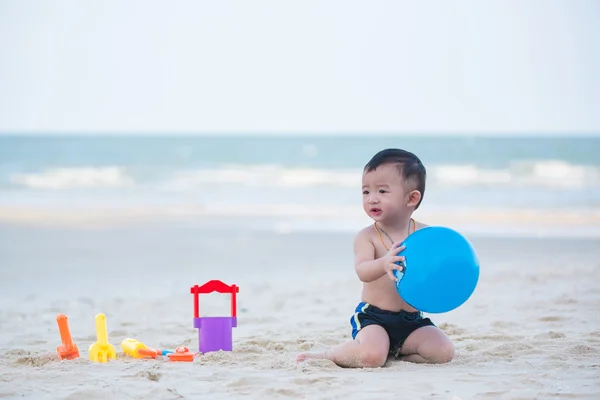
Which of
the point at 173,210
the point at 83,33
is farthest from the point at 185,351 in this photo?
the point at 83,33

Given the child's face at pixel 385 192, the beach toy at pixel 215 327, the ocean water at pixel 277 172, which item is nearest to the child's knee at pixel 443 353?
the child's face at pixel 385 192

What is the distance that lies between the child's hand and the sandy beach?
49cm

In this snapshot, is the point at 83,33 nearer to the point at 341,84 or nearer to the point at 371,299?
the point at 341,84

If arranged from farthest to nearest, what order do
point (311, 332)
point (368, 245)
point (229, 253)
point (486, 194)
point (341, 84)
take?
point (341, 84) < point (486, 194) < point (229, 253) < point (311, 332) < point (368, 245)

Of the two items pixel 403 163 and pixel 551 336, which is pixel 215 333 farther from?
pixel 551 336

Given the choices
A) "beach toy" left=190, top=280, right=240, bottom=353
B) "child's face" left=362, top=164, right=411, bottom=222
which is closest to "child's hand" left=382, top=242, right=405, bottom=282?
"child's face" left=362, top=164, right=411, bottom=222

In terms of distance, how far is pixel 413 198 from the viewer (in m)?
4.24

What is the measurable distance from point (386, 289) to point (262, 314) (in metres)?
2.04

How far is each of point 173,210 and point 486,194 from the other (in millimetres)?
7588

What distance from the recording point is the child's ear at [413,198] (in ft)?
13.8

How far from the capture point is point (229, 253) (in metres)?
9.45

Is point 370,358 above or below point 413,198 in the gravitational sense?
below

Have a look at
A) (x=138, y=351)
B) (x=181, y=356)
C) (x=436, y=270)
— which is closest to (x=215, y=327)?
(x=181, y=356)

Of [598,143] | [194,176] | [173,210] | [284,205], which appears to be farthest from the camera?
[598,143]
